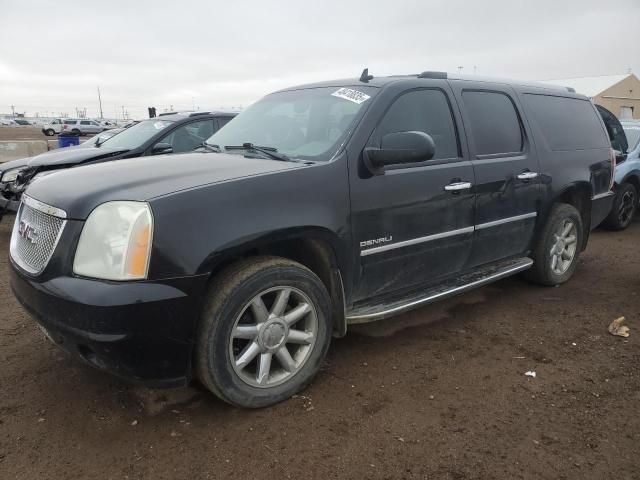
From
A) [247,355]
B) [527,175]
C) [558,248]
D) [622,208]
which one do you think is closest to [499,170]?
[527,175]

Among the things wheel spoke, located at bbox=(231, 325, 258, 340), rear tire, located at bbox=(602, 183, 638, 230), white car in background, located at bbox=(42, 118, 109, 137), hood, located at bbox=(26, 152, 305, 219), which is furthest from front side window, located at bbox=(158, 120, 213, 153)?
white car in background, located at bbox=(42, 118, 109, 137)

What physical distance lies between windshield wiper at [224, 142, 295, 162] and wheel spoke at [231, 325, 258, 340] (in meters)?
1.06

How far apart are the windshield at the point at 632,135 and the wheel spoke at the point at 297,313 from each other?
7.25 m

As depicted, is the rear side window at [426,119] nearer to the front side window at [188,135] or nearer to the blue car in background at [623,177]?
the front side window at [188,135]

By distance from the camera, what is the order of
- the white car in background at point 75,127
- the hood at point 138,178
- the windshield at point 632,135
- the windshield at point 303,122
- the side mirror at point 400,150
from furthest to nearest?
1. the white car in background at point 75,127
2. the windshield at point 632,135
3. the windshield at point 303,122
4. the side mirror at point 400,150
5. the hood at point 138,178

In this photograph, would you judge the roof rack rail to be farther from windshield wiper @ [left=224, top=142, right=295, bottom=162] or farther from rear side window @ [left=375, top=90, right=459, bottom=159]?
windshield wiper @ [left=224, top=142, right=295, bottom=162]

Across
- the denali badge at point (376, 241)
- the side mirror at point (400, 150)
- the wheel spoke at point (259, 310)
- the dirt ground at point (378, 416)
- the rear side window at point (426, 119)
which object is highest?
the rear side window at point (426, 119)

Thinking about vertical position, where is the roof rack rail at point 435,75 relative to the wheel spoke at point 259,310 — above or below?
above

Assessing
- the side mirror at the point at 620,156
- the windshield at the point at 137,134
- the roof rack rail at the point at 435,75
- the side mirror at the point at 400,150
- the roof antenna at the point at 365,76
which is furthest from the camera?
the side mirror at the point at 620,156

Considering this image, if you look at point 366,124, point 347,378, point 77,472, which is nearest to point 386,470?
point 347,378

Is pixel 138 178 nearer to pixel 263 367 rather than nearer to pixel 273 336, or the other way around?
pixel 273 336

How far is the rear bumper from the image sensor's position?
5061 millimetres

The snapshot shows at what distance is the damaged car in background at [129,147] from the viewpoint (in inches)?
247

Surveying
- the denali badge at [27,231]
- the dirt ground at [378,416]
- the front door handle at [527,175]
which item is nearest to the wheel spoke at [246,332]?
the dirt ground at [378,416]
